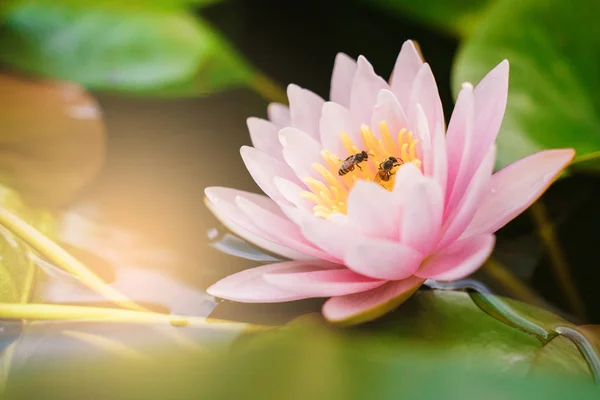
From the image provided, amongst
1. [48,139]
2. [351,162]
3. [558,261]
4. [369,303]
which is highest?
[48,139]

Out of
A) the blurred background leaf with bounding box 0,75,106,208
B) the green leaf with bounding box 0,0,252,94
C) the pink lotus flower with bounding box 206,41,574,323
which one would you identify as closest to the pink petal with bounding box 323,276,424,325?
the pink lotus flower with bounding box 206,41,574,323

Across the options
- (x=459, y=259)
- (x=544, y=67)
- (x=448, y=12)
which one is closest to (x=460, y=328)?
(x=459, y=259)

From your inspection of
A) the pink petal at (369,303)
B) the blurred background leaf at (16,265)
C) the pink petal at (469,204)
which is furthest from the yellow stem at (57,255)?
the pink petal at (469,204)

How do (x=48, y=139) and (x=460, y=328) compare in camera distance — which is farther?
(x=48, y=139)

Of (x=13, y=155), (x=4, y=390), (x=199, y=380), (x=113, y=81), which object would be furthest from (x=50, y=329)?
(x=113, y=81)

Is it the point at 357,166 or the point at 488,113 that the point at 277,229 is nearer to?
the point at 357,166

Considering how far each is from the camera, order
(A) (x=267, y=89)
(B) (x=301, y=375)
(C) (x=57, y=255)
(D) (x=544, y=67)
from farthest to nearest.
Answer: (A) (x=267, y=89)
(D) (x=544, y=67)
(C) (x=57, y=255)
(B) (x=301, y=375)

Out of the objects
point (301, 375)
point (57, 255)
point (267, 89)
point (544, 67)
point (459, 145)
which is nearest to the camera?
point (301, 375)
